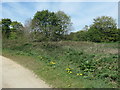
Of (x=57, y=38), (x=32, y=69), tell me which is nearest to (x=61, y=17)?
(x=57, y=38)

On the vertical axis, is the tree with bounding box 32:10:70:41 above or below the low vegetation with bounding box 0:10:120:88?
above

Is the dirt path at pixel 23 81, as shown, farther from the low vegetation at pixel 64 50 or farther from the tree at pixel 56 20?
the tree at pixel 56 20

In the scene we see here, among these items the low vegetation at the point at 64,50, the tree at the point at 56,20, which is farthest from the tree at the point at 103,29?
the tree at the point at 56,20

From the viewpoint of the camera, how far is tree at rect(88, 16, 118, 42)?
85.2 ft

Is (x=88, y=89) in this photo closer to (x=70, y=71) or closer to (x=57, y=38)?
(x=70, y=71)

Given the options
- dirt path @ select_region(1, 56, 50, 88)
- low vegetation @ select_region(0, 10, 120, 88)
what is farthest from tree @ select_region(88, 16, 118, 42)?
dirt path @ select_region(1, 56, 50, 88)

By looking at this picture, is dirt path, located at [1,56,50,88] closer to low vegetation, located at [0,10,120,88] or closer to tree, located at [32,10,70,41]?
low vegetation, located at [0,10,120,88]

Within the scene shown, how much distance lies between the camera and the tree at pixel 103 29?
25977 millimetres

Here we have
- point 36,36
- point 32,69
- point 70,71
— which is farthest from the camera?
point 36,36

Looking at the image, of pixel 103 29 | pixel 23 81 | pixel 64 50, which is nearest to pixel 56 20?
pixel 103 29

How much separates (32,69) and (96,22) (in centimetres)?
2402

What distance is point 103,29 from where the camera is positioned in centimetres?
2712

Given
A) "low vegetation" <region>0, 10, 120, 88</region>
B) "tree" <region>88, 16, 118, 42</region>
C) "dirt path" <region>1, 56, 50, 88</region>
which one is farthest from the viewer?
"tree" <region>88, 16, 118, 42</region>

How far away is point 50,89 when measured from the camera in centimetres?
412
